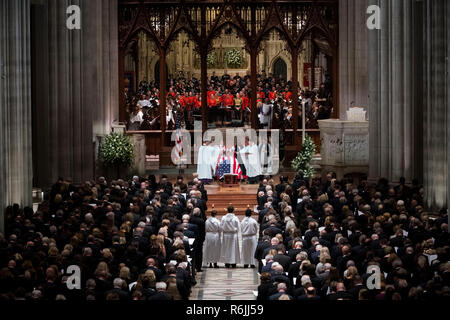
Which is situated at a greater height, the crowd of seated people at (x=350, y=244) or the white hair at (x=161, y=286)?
the crowd of seated people at (x=350, y=244)

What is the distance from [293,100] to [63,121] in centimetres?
1130

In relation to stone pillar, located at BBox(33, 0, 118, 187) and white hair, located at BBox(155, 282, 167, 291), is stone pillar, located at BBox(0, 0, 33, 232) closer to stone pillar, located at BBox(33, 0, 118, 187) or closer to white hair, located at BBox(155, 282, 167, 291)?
stone pillar, located at BBox(33, 0, 118, 187)

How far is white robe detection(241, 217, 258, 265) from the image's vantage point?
94.3 feet

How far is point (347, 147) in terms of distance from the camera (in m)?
37.2

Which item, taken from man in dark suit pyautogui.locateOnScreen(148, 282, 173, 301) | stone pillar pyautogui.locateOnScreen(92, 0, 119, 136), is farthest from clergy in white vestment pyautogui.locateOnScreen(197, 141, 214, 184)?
man in dark suit pyautogui.locateOnScreen(148, 282, 173, 301)

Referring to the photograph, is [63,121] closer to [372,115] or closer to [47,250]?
[372,115]

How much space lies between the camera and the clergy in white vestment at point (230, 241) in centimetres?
2881

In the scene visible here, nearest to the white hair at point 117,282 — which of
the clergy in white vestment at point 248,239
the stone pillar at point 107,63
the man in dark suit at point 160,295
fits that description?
the man in dark suit at point 160,295

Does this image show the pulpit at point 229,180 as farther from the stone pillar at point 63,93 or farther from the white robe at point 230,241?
the white robe at point 230,241

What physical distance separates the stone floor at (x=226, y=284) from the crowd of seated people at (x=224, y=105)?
50.5 feet

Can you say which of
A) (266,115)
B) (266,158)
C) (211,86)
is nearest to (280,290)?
(266,158)

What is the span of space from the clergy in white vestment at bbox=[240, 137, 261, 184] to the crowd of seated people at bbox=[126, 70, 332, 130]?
5.24 meters

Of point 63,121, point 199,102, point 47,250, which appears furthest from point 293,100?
point 47,250
